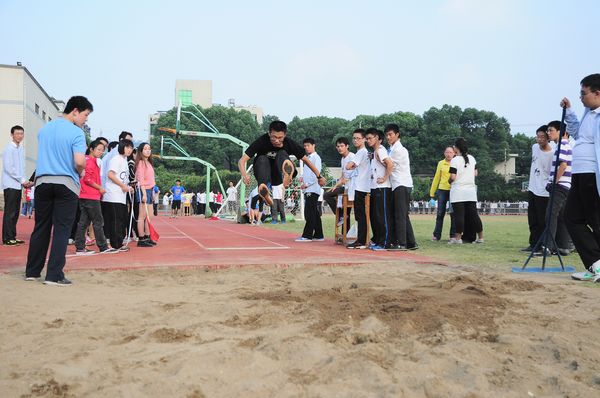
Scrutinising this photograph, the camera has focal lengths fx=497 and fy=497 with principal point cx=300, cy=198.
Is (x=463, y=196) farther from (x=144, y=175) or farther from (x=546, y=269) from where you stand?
(x=144, y=175)

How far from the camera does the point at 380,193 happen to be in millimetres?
7668

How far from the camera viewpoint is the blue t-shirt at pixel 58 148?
15.1 feet

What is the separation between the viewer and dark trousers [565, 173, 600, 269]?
4953 mm

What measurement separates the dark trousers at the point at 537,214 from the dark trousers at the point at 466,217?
143 cm

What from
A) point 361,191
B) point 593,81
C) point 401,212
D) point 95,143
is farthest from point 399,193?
point 95,143

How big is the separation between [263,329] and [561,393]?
160 centimetres

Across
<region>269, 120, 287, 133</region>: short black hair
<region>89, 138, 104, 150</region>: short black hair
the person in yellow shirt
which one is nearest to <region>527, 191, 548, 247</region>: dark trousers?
the person in yellow shirt

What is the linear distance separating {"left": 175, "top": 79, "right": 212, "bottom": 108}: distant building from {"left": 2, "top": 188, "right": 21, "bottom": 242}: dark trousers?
84577mm

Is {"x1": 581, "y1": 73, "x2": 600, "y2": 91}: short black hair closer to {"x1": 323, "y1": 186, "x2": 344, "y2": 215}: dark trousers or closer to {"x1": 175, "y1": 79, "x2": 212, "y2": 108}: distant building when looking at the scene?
{"x1": 323, "y1": 186, "x2": 344, "y2": 215}: dark trousers

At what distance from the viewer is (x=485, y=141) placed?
203 ft

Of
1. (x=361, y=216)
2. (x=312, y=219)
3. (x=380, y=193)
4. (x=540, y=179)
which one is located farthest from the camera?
(x=312, y=219)

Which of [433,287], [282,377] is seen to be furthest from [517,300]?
[282,377]

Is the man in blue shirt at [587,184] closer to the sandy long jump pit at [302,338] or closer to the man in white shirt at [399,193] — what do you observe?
the sandy long jump pit at [302,338]

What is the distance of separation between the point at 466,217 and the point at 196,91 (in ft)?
286
